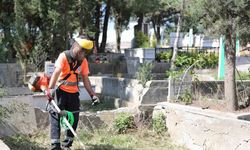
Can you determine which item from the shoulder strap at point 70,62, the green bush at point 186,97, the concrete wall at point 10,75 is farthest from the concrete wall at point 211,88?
the concrete wall at point 10,75

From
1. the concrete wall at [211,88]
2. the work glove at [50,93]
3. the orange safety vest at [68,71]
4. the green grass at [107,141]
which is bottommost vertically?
the green grass at [107,141]

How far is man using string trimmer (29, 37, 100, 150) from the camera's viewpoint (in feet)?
17.4

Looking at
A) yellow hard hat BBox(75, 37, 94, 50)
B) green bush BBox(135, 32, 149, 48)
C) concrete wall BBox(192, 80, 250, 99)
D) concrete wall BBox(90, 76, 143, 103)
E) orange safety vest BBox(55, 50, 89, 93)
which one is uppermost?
green bush BBox(135, 32, 149, 48)

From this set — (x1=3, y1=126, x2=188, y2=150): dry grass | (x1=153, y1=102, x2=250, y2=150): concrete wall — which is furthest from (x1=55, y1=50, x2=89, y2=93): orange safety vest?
(x1=153, y1=102, x2=250, y2=150): concrete wall

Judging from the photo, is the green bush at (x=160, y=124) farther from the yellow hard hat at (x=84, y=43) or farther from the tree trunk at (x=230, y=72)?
the yellow hard hat at (x=84, y=43)

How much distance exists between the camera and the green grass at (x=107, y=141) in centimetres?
633

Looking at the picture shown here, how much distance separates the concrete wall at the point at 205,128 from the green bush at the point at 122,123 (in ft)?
2.24

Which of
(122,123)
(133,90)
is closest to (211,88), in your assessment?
(122,123)

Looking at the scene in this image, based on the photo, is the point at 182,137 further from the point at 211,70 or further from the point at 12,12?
the point at 12,12

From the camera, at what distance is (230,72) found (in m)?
7.22

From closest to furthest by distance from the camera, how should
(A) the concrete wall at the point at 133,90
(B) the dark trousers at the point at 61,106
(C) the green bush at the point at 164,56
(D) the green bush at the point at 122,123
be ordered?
(B) the dark trousers at the point at 61,106, (D) the green bush at the point at 122,123, (A) the concrete wall at the point at 133,90, (C) the green bush at the point at 164,56

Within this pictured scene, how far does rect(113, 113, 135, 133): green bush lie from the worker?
181cm

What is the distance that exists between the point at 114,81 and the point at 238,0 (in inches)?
239

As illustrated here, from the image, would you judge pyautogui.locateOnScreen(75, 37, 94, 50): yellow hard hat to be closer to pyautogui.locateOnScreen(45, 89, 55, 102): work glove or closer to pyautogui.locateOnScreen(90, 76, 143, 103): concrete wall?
pyautogui.locateOnScreen(45, 89, 55, 102): work glove
